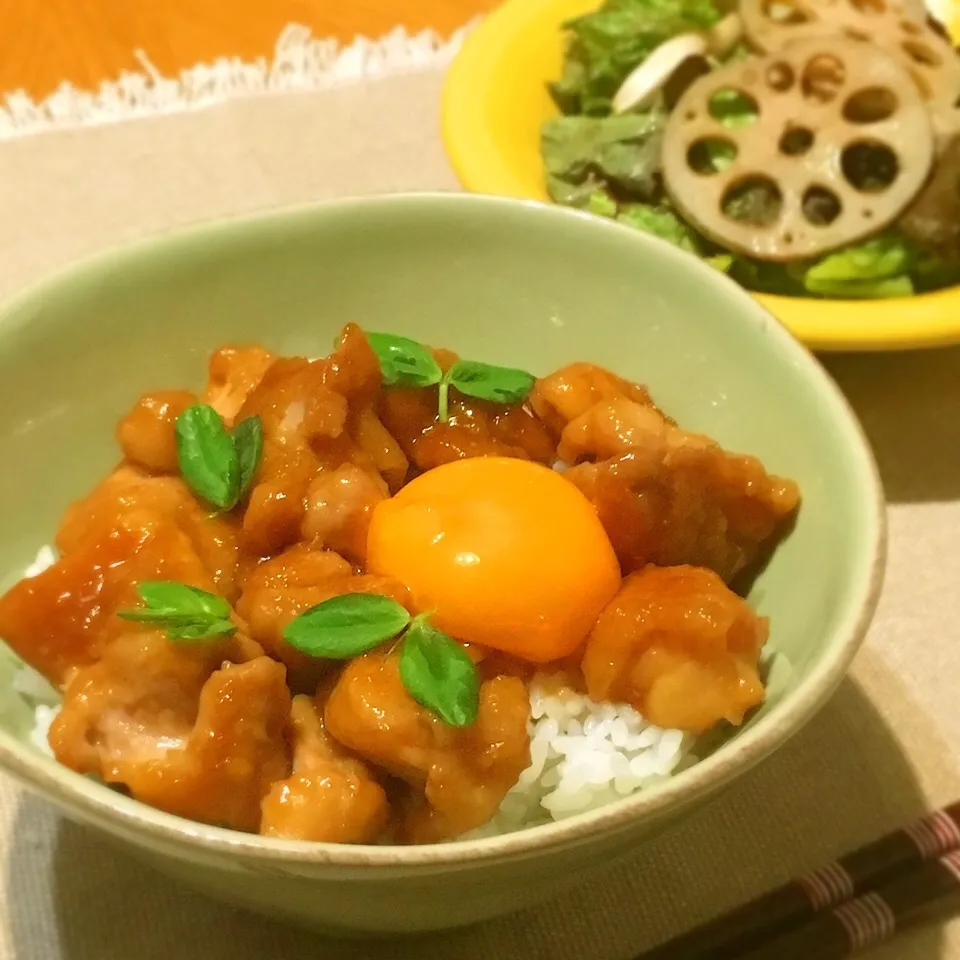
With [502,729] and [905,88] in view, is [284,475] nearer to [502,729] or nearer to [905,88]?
[502,729]

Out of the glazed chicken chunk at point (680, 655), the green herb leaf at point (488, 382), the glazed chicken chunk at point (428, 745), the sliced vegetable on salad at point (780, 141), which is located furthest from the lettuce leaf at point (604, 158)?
the glazed chicken chunk at point (428, 745)

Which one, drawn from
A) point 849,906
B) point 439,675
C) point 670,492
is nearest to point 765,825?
point 849,906

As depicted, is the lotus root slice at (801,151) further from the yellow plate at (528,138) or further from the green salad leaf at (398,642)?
the green salad leaf at (398,642)

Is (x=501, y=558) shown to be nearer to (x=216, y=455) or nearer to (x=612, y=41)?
(x=216, y=455)

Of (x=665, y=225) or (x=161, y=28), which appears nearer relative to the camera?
(x=665, y=225)

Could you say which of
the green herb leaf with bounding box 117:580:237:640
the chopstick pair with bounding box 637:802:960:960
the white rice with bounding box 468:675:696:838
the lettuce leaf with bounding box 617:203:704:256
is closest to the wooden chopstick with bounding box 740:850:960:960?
the chopstick pair with bounding box 637:802:960:960
